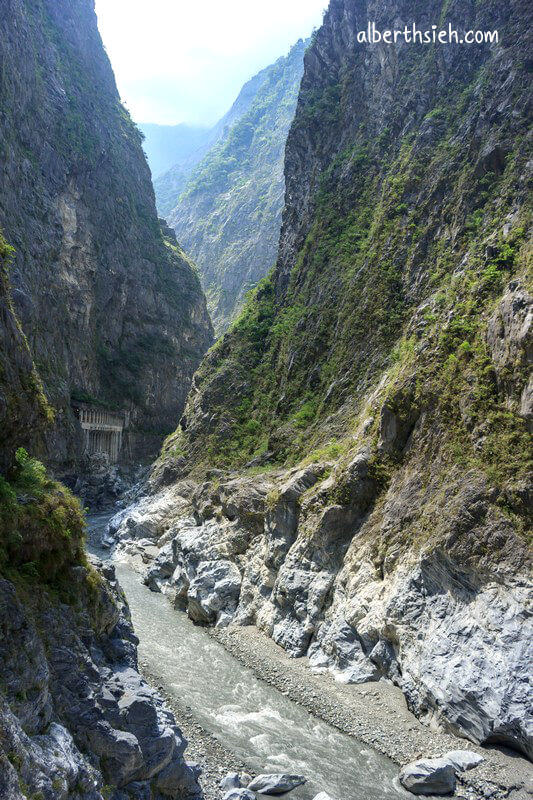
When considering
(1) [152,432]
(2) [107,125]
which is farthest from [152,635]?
(2) [107,125]

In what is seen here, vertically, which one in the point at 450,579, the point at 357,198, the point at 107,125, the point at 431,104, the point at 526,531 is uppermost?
the point at 107,125

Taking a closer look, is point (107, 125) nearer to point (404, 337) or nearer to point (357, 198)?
point (357, 198)

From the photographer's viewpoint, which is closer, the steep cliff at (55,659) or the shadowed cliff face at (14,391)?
the steep cliff at (55,659)

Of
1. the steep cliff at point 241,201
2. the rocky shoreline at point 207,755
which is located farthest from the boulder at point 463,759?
Answer: the steep cliff at point 241,201

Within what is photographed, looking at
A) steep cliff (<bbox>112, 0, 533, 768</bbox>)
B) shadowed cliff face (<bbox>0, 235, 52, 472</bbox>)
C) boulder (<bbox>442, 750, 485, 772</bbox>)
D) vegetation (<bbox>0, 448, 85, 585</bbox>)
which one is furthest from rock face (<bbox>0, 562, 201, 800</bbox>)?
steep cliff (<bbox>112, 0, 533, 768</bbox>)

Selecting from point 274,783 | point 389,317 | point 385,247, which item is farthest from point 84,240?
point 274,783

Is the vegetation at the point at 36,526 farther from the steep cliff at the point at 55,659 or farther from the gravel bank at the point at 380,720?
the gravel bank at the point at 380,720
